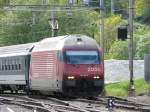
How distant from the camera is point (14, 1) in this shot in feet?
277

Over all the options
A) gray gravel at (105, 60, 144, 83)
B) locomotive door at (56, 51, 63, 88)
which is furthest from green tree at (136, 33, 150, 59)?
locomotive door at (56, 51, 63, 88)

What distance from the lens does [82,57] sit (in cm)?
2994

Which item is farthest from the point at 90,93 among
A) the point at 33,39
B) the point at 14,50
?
the point at 33,39

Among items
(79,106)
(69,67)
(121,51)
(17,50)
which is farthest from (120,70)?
(121,51)

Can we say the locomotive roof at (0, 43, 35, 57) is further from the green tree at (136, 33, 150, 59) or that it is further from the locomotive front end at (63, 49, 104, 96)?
the green tree at (136, 33, 150, 59)

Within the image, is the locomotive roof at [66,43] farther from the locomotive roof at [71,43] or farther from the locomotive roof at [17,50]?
the locomotive roof at [17,50]

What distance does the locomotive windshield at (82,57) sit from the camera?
29644 mm

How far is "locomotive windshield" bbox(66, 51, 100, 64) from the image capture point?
29644 mm

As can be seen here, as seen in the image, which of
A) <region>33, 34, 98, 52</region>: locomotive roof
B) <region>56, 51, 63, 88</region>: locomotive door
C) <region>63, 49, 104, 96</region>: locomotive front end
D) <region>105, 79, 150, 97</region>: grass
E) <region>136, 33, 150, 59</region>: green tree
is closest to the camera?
<region>63, 49, 104, 96</region>: locomotive front end

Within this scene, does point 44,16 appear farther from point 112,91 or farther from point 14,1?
point 112,91

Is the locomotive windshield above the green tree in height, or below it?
above

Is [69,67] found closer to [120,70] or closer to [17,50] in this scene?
[17,50]

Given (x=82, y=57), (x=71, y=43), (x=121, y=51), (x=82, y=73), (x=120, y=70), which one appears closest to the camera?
(x=82, y=73)

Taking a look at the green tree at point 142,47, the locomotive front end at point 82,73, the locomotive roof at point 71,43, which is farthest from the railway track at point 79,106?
the green tree at point 142,47
